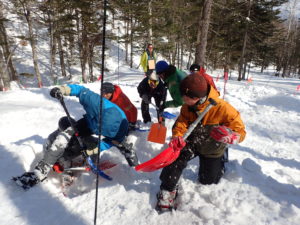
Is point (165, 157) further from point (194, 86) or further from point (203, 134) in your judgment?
A: point (194, 86)

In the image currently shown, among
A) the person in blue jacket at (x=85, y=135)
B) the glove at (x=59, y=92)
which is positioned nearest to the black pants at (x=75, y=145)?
the person in blue jacket at (x=85, y=135)

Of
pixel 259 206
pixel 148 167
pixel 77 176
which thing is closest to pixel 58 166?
pixel 77 176

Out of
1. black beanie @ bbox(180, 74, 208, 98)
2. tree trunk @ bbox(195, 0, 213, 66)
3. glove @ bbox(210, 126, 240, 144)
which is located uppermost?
tree trunk @ bbox(195, 0, 213, 66)

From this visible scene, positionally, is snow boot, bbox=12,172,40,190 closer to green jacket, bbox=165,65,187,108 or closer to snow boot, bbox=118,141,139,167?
snow boot, bbox=118,141,139,167

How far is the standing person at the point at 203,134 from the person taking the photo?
205cm

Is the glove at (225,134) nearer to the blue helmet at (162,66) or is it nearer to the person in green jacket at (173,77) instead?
the person in green jacket at (173,77)

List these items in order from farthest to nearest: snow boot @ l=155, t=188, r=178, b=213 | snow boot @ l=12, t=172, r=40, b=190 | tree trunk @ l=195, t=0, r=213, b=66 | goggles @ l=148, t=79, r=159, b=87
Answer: tree trunk @ l=195, t=0, r=213, b=66
goggles @ l=148, t=79, r=159, b=87
snow boot @ l=12, t=172, r=40, b=190
snow boot @ l=155, t=188, r=178, b=213

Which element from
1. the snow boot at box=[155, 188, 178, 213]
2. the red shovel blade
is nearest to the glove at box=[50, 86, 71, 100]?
the red shovel blade

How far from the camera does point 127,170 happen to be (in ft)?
10.6

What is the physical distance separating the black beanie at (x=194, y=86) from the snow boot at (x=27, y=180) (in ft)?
7.61

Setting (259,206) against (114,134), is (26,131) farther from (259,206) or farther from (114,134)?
(259,206)

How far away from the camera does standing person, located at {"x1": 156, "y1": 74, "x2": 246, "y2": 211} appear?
205 centimetres

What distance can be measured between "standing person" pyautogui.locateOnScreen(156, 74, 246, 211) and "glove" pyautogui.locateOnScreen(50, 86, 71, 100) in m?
1.74

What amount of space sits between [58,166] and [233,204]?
234 centimetres
